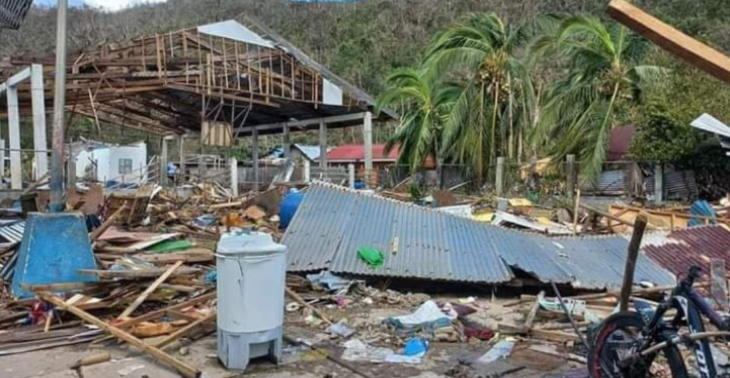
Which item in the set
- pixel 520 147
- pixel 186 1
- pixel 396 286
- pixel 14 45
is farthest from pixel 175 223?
pixel 186 1

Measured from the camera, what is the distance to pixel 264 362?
4.71 m

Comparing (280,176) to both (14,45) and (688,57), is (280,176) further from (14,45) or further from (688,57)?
(14,45)

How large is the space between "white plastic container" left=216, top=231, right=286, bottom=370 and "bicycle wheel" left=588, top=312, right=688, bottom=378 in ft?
7.85

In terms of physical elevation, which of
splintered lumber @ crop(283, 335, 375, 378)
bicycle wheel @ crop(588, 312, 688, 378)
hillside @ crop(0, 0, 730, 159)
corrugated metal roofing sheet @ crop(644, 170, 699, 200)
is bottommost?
splintered lumber @ crop(283, 335, 375, 378)

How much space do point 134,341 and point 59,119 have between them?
9.27 feet

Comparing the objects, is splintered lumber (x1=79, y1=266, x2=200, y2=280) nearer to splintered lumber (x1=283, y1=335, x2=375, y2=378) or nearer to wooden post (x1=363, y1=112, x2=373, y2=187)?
splintered lumber (x1=283, y1=335, x2=375, y2=378)

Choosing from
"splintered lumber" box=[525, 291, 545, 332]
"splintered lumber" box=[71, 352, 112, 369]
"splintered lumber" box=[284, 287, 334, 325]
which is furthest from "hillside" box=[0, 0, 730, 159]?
"splintered lumber" box=[71, 352, 112, 369]

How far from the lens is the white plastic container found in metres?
4.37

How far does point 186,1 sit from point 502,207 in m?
65.9

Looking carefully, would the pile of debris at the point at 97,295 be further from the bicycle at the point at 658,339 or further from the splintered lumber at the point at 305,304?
the bicycle at the point at 658,339

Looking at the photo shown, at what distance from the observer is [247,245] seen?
175 inches

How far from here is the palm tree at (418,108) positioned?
23.2 metres

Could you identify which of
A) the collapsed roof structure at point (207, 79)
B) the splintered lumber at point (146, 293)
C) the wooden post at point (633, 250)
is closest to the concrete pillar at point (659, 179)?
the collapsed roof structure at point (207, 79)

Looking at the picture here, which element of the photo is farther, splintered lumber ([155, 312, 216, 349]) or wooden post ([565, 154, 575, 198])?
wooden post ([565, 154, 575, 198])
